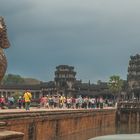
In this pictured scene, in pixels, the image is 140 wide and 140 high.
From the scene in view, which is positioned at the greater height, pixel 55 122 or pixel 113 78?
pixel 113 78

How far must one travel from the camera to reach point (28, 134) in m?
26.2

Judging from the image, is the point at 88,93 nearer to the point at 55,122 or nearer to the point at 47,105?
the point at 47,105

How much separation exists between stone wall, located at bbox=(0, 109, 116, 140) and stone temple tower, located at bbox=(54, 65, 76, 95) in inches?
3276

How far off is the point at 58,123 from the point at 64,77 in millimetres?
115698

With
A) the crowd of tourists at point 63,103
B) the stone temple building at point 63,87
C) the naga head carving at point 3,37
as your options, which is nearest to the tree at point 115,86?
the stone temple building at point 63,87

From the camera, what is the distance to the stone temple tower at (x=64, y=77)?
472 feet

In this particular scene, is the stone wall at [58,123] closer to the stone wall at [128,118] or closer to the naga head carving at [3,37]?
the stone wall at [128,118]

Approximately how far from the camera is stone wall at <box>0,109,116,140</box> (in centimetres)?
2377

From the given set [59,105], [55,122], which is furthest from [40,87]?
Answer: [55,122]

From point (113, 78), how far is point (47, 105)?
101979mm

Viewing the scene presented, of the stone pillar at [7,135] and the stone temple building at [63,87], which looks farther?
the stone temple building at [63,87]

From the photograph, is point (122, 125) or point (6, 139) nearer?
point (6, 139)

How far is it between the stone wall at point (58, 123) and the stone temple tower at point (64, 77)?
83202 millimetres

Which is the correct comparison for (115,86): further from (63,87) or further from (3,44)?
(3,44)
